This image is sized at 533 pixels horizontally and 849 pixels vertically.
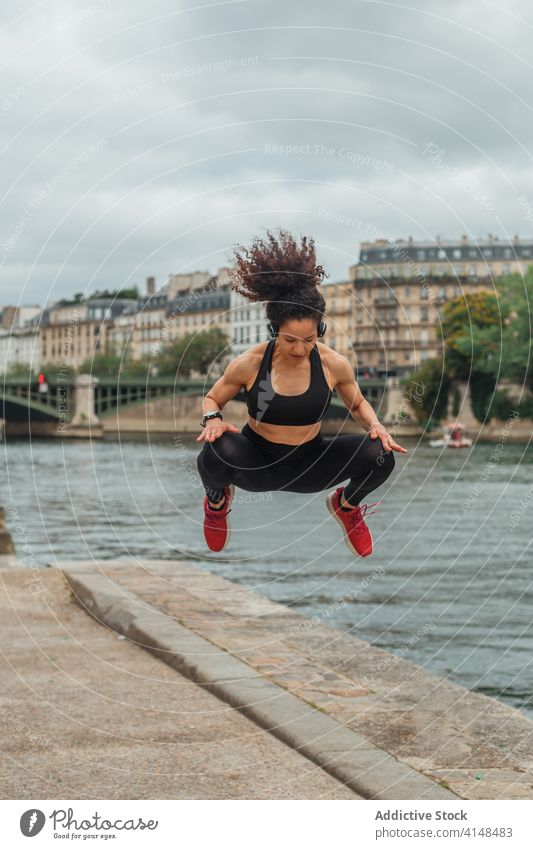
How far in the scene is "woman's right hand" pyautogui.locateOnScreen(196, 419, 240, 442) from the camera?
4480mm

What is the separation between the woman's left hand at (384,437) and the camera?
4.51 metres

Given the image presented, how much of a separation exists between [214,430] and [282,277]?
617 mm

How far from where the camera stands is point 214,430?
4.55 meters

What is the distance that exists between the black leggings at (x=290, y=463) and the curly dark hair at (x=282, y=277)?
1.89 ft

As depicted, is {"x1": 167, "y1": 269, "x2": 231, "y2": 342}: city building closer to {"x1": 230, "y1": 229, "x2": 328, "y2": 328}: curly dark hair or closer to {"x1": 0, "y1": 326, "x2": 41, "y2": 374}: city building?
{"x1": 230, "y1": 229, "x2": 328, "y2": 328}: curly dark hair

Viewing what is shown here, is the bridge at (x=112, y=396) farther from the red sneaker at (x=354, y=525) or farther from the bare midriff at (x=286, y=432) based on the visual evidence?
the red sneaker at (x=354, y=525)

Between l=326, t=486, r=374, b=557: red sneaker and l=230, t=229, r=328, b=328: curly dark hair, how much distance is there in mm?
1185

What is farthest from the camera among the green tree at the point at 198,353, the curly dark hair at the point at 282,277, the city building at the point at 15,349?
the city building at the point at 15,349

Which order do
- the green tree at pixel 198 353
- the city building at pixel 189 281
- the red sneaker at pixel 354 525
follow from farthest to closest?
1. the green tree at pixel 198 353
2. the city building at pixel 189 281
3. the red sneaker at pixel 354 525

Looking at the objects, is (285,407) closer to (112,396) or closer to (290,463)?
(290,463)
